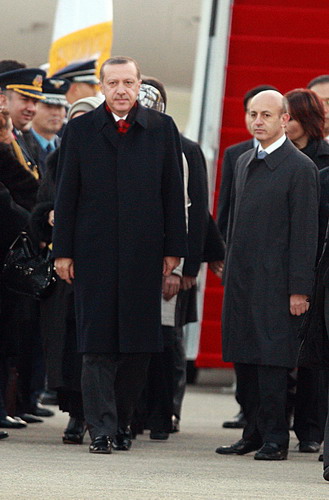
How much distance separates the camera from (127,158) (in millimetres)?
6016

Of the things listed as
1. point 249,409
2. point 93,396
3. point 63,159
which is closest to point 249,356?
point 249,409

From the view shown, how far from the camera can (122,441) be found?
6176mm

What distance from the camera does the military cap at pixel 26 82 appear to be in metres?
7.33

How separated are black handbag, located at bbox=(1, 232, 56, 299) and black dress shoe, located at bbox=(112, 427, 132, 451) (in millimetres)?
766

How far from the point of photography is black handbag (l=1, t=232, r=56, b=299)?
6.40 meters

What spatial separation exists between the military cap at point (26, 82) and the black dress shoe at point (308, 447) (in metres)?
2.39

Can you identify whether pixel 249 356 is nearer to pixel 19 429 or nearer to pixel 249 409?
pixel 249 409

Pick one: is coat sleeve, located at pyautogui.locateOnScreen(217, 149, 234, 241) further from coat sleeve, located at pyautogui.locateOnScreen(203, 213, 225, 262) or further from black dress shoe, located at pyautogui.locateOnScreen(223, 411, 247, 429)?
black dress shoe, located at pyautogui.locateOnScreen(223, 411, 247, 429)

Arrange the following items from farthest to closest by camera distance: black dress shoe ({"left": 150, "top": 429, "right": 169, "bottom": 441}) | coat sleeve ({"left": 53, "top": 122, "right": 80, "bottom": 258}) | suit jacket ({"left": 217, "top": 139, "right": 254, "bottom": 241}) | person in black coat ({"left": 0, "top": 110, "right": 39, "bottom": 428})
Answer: suit jacket ({"left": 217, "top": 139, "right": 254, "bottom": 241}) < black dress shoe ({"left": 150, "top": 429, "right": 169, "bottom": 441}) < person in black coat ({"left": 0, "top": 110, "right": 39, "bottom": 428}) < coat sleeve ({"left": 53, "top": 122, "right": 80, "bottom": 258})

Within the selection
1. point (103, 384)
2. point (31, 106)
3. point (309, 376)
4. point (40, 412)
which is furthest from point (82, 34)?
point (103, 384)

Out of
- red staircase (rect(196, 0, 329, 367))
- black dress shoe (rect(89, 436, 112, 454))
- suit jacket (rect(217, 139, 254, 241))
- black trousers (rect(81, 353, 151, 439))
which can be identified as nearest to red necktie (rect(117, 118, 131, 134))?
black trousers (rect(81, 353, 151, 439))

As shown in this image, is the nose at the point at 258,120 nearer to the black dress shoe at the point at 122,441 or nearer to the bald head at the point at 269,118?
the bald head at the point at 269,118

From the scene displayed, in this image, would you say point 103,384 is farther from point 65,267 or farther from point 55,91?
point 55,91

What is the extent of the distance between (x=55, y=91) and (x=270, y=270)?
3.13m
